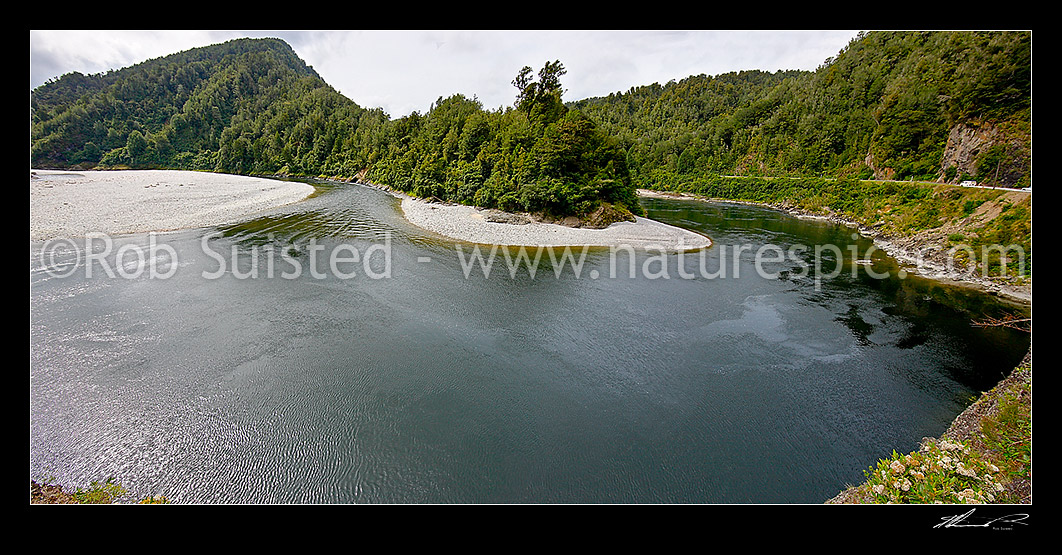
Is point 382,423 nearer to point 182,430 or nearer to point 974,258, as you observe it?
point 182,430

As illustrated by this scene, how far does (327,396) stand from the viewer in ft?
31.4

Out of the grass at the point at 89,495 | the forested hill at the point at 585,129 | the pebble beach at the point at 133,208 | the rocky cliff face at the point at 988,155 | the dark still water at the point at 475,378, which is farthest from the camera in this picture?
the forested hill at the point at 585,129

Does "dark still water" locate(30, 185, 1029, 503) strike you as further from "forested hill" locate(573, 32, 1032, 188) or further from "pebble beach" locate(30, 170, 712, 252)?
"forested hill" locate(573, 32, 1032, 188)

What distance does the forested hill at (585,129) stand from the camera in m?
31.1

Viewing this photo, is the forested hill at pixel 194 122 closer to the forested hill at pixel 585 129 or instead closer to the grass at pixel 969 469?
the forested hill at pixel 585 129

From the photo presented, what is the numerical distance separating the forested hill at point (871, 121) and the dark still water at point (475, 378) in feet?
72.7

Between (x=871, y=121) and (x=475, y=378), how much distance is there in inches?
2530

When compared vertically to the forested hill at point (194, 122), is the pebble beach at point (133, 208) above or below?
below

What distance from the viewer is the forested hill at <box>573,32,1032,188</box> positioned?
2838cm

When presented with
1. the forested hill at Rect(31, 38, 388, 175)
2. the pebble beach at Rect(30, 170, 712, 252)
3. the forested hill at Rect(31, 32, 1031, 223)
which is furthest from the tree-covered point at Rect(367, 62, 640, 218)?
the forested hill at Rect(31, 38, 388, 175)

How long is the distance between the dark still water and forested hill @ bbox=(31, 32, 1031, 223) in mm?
17588

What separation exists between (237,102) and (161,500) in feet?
486
